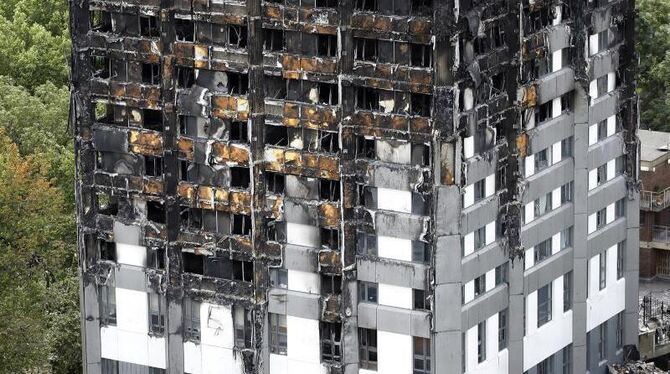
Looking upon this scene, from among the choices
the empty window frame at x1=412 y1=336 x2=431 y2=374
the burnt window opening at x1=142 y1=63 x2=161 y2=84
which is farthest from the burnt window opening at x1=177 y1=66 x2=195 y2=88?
the empty window frame at x1=412 y1=336 x2=431 y2=374

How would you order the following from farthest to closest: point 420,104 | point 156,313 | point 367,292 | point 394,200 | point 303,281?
point 156,313 → point 303,281 → point 367,292 → point 394,200 → point 420,104

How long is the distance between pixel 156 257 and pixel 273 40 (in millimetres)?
18147

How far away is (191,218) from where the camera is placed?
583ft

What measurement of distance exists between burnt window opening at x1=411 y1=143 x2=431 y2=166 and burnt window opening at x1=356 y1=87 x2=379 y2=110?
370 centimetres

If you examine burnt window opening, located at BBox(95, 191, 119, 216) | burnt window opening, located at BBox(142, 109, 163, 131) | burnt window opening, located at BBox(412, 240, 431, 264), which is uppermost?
burnt window opening, located at BBox(142, 109, 163, 131)

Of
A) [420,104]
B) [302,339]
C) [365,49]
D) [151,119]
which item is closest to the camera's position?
[420,104]

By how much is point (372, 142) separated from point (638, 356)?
116ft

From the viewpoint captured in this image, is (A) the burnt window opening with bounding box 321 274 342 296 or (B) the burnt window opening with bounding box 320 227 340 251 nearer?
(B) the burnt window opening with bounding box 320 227 340 251

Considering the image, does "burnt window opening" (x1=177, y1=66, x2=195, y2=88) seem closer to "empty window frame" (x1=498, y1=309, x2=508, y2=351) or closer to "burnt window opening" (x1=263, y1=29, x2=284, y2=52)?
"burnt window opening" (x1=263, y1=29, x2=284, y2=52)

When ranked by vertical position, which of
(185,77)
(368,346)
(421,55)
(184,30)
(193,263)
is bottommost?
(368,346)

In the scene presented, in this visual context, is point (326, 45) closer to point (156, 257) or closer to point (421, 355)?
point (156, 257)

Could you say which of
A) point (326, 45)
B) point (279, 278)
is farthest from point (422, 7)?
point (279, 278)

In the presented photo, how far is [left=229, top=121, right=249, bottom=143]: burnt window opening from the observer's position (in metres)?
174

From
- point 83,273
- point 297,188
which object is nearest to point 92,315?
point 83,273
